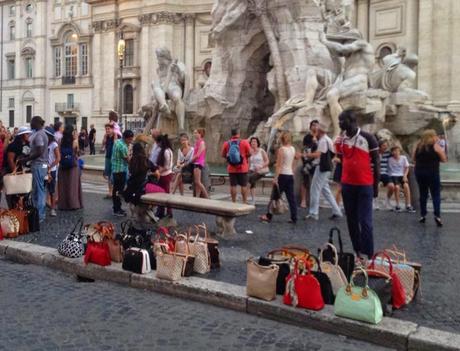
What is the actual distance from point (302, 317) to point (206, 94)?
12910 mm

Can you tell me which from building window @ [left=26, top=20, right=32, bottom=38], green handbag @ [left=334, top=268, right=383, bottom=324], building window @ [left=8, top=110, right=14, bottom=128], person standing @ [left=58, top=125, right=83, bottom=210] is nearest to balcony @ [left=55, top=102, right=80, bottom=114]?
building window @ [left=8, top=110, right=14, bottom=128]

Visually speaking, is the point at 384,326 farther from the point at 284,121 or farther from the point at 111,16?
the point at 111,16

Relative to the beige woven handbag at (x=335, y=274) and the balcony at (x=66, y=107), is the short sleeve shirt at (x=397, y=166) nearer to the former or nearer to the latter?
the beige woven handbag at (x=335, y=274)

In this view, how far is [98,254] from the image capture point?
250 inches

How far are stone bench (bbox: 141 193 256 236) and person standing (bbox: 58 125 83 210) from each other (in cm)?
253

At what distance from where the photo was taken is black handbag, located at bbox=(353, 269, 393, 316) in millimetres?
4730

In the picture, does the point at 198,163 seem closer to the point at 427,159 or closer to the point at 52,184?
the point at 52,184

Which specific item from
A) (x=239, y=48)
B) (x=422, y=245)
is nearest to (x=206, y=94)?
(x=239, y=48)

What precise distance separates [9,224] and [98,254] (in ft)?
7.42

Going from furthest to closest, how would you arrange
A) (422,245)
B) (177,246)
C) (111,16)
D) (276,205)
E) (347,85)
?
1. (111,16)
2. (347,85)
3. (276,205)
4. (422,245)
5. (177,246)

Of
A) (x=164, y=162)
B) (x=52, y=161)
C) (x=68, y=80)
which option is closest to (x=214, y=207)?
(x=164, y=162)

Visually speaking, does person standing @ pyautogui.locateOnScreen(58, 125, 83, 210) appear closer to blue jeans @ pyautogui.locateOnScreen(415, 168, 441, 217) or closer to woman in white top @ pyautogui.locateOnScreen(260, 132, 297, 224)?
woman in white top @ pyautogui.locateOnScreen(260, 132, 297, 224)

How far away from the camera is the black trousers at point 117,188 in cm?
1020

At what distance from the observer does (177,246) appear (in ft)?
20.0
